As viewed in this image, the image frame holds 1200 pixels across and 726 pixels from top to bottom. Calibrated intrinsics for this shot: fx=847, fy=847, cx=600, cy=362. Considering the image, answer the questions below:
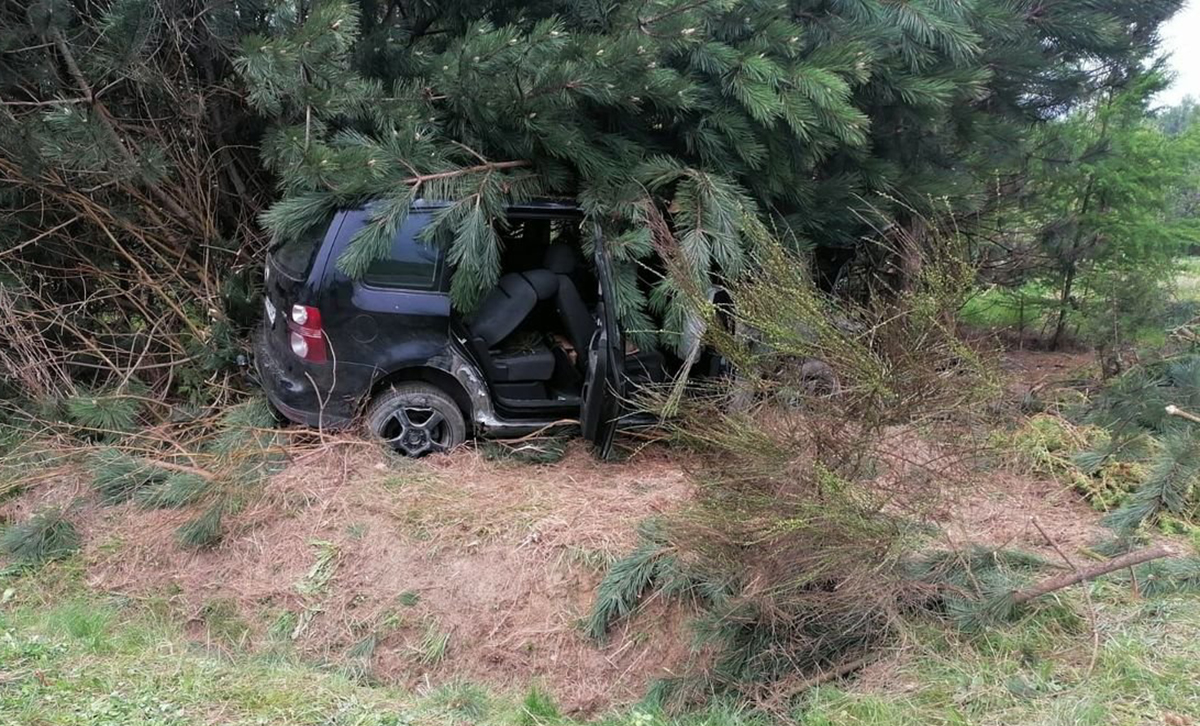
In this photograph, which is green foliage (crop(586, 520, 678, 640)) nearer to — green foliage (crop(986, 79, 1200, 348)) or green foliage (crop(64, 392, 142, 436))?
green foliage (crop(64, 392, 142, 436))

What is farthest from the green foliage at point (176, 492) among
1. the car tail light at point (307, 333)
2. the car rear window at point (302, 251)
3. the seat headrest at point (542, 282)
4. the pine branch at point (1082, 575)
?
the pine branch at point (1082, 575)

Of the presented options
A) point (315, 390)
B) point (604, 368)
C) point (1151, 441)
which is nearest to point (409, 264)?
point (315, 390)

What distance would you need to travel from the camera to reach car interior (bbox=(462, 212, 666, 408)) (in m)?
5.32

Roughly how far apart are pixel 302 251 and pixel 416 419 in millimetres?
1245

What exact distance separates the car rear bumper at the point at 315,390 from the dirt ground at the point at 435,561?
218 millimetres

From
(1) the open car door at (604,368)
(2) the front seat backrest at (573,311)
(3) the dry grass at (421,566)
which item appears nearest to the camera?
(3) the dry grass at (421,566)

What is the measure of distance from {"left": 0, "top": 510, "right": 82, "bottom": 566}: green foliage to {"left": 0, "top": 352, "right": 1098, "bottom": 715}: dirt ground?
108 mm

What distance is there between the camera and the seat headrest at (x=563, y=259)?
557cm

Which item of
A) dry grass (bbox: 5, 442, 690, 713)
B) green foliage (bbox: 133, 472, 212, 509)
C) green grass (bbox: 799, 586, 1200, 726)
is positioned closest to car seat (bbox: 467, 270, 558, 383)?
dry grass (bbox: 5, 442, 690, 713)

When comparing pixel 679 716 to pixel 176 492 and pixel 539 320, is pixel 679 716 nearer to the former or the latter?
pixel 539 320

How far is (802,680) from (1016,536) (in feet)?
4.76

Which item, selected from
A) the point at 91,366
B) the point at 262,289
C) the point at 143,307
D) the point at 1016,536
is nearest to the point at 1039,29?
the point at 1016,536

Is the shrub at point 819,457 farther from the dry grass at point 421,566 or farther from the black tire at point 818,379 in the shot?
the dry grass at point 421,566

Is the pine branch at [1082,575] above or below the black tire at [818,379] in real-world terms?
below
